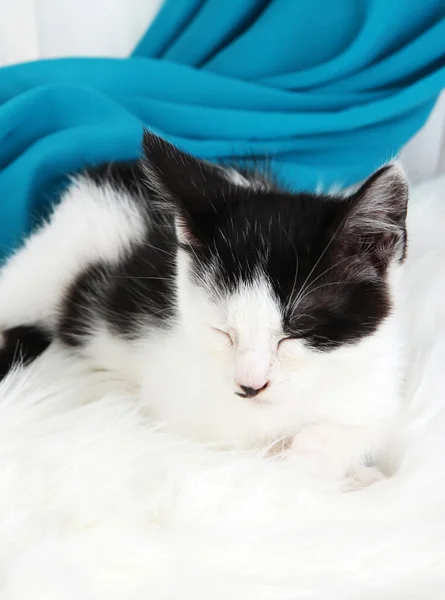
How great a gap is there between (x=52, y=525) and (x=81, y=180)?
646mm

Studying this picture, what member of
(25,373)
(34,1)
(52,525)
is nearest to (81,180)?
(25,373)

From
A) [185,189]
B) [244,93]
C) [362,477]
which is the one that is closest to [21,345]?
[185,189]

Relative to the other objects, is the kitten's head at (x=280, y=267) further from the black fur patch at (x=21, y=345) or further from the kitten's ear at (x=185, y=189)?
the black fur patch at (x=21, y=345)

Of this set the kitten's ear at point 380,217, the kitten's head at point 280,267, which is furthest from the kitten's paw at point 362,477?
the kitten's ear at point 380,217

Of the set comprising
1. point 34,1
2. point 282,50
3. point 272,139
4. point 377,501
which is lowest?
point 377,501

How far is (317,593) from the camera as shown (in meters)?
0.53

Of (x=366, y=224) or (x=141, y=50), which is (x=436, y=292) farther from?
(x=141, y=50)

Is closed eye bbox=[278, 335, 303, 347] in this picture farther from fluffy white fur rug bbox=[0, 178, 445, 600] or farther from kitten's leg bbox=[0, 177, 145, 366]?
kitten's leg bbox=[0, 177, 145, 366]

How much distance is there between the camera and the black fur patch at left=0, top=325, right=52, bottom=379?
0.85 meters

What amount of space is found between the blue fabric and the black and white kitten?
35cm

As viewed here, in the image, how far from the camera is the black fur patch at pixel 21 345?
85 cm

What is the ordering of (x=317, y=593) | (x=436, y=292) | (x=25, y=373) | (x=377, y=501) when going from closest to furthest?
(x=317, y=593) < (x=377, y=501) < (x=25, y=373) < (x=436, y=292)

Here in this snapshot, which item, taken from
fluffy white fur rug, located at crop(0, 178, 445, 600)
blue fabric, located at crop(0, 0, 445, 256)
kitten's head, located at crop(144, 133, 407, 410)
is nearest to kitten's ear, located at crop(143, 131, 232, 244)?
kitten's head, located at crop(144, 133, 407, 410)

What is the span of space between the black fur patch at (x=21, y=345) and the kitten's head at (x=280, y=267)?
31 centimetres
